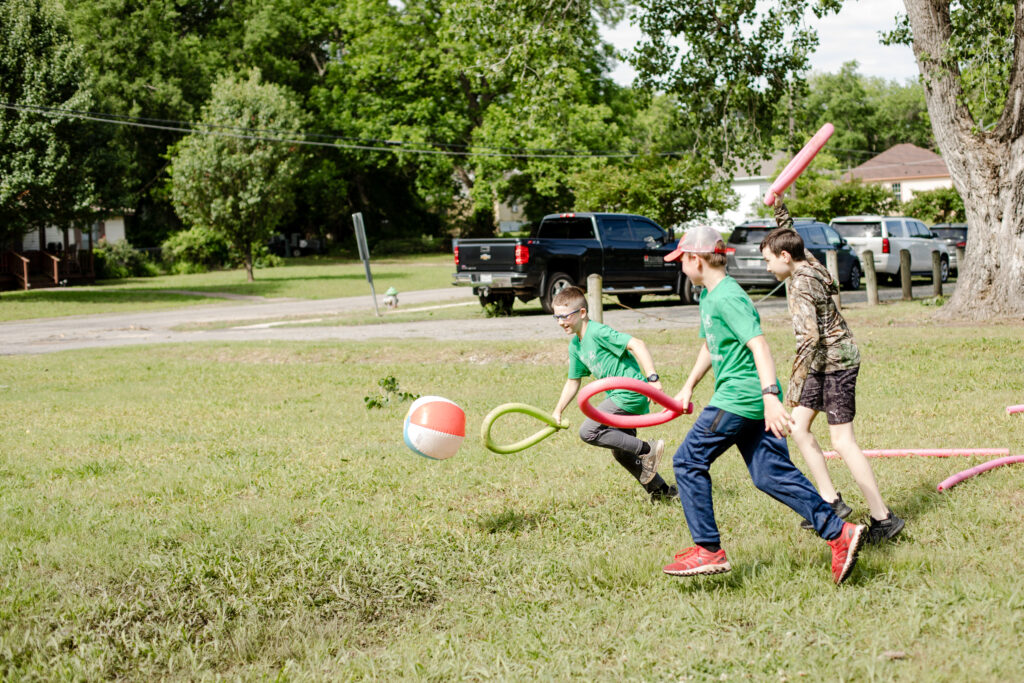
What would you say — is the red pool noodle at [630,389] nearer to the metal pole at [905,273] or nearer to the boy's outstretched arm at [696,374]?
the boy's outstretched arm at [696,374]

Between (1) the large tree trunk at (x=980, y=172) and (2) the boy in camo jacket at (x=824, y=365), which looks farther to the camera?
(1) the large tree trunk at (x=980, y=172)

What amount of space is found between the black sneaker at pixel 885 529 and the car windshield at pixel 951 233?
3055cm

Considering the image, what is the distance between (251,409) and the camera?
1034cm

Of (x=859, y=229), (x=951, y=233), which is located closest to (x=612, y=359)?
(x=859, y=229)

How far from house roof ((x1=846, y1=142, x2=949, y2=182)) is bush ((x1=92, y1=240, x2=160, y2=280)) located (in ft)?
159

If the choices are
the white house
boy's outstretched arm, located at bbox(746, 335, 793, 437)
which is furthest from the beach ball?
the white house

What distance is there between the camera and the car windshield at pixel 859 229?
2703 centimetres

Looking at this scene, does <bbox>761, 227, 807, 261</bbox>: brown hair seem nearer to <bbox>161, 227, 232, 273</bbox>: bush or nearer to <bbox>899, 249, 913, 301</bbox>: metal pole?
<bbox>899, 249, 913, 301</bbox>: metal pole

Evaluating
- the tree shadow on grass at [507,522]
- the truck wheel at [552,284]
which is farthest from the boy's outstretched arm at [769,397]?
the truck wheel at [552,284]

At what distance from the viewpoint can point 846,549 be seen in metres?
4.57

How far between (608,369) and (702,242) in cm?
131

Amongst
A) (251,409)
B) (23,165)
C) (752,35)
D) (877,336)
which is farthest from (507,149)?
(251,409)

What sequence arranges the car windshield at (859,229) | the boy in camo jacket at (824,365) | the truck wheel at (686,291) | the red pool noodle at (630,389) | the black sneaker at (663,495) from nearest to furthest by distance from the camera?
the red pool noodle at (630,389) → the boy in camo jacket at (824,365) → the black sneaker at (663,495) → the truck wheel at (686,291) → the car windshield at (859,229)

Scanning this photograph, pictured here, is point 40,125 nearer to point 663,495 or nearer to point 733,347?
point 663,495
